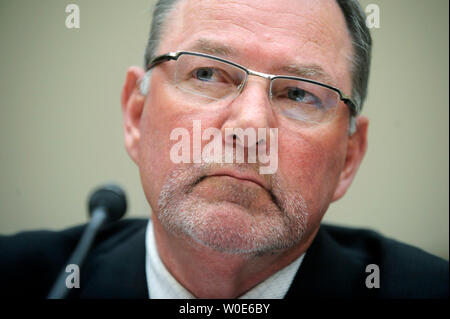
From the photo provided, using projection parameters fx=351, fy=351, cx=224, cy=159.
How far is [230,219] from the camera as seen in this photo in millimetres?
839

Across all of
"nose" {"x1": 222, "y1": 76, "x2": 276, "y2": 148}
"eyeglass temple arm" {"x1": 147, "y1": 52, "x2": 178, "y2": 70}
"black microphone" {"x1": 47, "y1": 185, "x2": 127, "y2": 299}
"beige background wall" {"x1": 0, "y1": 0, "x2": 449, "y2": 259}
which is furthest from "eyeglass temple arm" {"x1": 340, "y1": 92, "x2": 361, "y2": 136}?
"beige background wall" {"x1": 0, "y1": 0, "x2": 449, "y2": 259}

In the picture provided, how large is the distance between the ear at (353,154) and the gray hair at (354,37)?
75 millimetres

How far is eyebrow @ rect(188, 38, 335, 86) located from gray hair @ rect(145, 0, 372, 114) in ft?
0.63

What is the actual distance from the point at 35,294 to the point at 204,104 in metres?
1.06

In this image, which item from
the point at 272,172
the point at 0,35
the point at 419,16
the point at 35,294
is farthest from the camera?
the point at 0,35

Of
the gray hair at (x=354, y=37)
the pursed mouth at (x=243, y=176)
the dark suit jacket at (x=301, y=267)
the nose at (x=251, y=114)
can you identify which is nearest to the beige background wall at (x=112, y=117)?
the dark suit jacket at (x=301, y=267)

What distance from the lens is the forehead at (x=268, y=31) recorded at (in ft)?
3.05

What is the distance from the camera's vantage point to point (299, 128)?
96 centimetres

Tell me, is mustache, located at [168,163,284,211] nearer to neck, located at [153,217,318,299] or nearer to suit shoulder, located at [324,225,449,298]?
neck, located at [153,217,318,299]

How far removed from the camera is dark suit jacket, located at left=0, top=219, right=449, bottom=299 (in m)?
1.15

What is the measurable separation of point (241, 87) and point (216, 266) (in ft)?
1.69

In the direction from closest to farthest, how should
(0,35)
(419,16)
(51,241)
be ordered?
(51,241) → (419,16) → (0,35)
